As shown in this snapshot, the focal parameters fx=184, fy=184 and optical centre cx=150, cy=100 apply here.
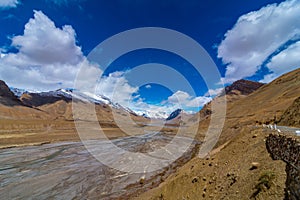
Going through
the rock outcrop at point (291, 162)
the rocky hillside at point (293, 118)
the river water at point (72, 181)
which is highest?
the rocky hillside at point (293, 118)

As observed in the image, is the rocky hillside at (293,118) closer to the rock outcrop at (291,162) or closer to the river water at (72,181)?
the rock outcrop at (291,162)

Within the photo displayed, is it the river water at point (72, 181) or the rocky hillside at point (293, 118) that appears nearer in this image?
the river water at point (72, 181)

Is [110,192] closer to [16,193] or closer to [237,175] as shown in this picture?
[16,193]

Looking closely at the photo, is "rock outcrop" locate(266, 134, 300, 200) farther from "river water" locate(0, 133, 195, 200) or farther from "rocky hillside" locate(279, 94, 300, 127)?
"river water" locate(0, 133, 195, 200)

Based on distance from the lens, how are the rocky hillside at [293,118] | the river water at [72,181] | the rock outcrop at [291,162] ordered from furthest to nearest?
the rocky hillside at [293,118] < the river water at [72,181] < the rock outcrop at [291,162]

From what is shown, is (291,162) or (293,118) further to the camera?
(293,118)

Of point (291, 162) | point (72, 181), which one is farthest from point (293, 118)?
point (72, 181)

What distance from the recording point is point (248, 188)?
9.58 meters

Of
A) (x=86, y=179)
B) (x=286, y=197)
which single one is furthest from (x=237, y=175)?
(x=86, y=179)

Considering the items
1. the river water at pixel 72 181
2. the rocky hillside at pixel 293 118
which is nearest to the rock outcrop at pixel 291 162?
the rocky hillside at pixel 293 118

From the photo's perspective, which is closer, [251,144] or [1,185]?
[251,144]

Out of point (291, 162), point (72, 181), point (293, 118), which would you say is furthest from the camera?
point (72, 181)

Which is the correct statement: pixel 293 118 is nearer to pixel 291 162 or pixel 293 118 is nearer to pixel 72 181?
pixel 291 162

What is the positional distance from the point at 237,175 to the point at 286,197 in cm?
422
